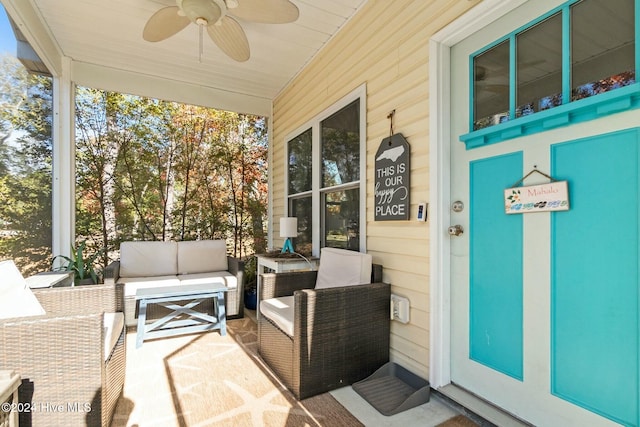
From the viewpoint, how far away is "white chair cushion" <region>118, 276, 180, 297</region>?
3.27 metres

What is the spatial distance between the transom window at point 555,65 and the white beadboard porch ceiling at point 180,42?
1605 mm

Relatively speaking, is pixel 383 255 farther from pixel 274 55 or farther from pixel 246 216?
pixel 246 216

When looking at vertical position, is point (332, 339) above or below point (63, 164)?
below

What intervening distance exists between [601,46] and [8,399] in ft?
9.59

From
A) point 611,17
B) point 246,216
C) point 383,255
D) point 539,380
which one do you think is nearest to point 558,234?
point 539,380

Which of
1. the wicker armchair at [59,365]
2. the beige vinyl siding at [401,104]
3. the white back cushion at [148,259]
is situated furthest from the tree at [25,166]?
the beige vinyl siding at [401,104]

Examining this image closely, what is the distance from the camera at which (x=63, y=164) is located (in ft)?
12.0

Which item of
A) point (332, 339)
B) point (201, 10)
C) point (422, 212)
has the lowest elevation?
point (332, 339)

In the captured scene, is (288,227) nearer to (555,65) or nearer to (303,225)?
(303,225)

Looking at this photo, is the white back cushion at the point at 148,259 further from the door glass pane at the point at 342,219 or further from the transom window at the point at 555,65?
the transom window at the point at 555,65

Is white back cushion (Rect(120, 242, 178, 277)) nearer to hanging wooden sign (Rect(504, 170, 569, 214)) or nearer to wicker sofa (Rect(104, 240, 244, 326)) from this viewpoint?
wicker sofa (Rect(104, 240, 244, 326))

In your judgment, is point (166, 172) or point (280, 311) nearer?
point (280, 311)

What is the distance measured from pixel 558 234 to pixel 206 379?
238cm

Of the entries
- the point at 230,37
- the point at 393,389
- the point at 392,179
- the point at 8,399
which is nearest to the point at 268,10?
the point at 230,37
